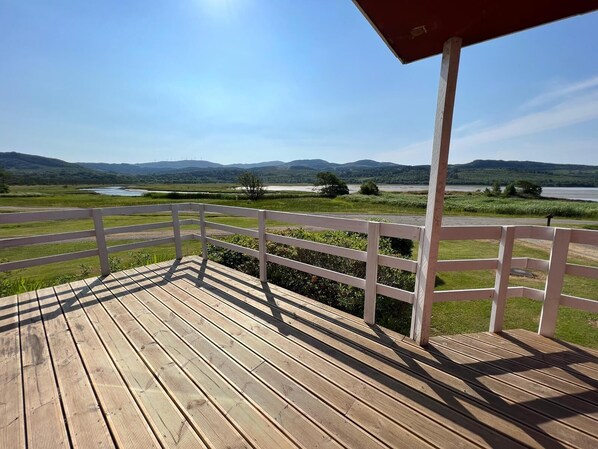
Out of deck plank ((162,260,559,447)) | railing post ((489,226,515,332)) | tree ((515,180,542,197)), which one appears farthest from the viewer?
tree ((515,180,542,197))

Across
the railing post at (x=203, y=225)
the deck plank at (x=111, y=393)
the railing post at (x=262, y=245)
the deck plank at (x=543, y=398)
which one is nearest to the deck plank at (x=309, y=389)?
the deck plank at (x=111, y=393)

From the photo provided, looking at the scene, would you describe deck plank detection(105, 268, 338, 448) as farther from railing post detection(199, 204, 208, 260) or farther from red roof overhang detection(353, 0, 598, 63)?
red roof overhang detection(353, 0, 598, 63)

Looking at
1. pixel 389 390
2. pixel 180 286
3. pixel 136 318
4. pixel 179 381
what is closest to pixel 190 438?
pixel 179 381

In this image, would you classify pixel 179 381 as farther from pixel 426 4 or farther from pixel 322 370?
pixel 426 4

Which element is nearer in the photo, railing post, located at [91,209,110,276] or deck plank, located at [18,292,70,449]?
deck plank, located at [18,292,70,449]

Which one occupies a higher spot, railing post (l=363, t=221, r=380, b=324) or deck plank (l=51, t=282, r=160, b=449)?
railing post (l=363, t=221, r=380, b=324)

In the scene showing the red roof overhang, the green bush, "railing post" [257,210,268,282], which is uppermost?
the red roof overhang

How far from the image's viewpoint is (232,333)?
8.93 ft

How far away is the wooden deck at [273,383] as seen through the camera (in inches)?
62.2

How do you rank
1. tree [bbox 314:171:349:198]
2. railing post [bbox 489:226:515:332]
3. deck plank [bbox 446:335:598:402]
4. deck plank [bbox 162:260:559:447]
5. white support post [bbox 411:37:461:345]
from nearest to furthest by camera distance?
deck plank [bbox 162:260:559:447] < deck plank [bbox 446:335:598:402] < white support post [bbox 411:37:461:345] < railing post [bbox 489:226:515:332] < tree [bbox 314:171:349:198]

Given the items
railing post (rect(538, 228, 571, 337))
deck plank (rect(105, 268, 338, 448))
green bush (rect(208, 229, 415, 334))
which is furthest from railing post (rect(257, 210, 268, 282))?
railing post (rect(538, 228, 571, 337))

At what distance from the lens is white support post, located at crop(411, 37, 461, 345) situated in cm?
220

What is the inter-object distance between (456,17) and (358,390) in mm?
2784

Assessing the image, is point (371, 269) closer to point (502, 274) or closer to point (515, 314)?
point (502, 274)
